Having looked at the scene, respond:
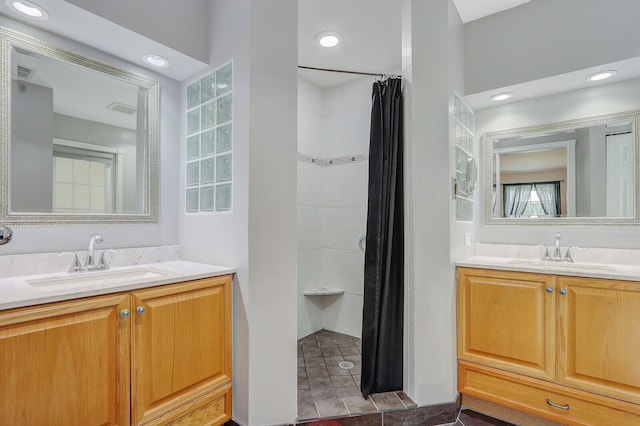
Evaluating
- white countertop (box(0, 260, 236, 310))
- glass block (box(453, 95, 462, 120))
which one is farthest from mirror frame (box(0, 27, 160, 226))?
glass block (box(453, 95, 462, 120))

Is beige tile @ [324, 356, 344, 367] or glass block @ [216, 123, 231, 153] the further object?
beige tile @ [324, 356, 344, 367]

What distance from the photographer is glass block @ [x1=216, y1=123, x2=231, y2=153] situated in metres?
1.75

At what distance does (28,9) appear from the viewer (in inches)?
56.2

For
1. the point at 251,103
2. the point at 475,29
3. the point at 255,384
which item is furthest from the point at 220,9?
the point at 255,384

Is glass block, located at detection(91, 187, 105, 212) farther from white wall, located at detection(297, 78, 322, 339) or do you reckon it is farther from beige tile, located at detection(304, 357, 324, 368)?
beige tile, located at detection(304, 357, 324, 368)

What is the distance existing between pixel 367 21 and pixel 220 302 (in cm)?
214

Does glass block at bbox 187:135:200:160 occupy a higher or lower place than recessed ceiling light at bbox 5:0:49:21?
lower

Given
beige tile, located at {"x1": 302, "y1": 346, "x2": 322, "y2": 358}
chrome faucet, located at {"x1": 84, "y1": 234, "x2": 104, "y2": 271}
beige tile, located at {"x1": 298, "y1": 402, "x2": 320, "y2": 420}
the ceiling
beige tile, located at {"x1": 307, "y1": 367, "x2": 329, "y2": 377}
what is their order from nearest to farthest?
1. chrome faucet, located at {"x1": 84, "y1": 234, "x2": 104, "y2": 271}
2. beige tile, located at {"x1": 298, "y1": 402, "x2": 320, "y2": 420}
3. the ceiling
4. beige tile, located at {"x1": 307, "y1": 367, "x2": 329, "y2": 377}
5. beige tile, located at {"x1": 302, "y1": 346, "x2": 322, "y2": 358}

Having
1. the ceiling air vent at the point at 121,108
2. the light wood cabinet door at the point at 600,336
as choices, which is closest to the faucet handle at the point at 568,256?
the light wood cabinet door at the point at 600,336

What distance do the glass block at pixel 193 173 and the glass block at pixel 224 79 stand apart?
48 centimetres

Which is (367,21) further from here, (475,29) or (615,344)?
(615,344)

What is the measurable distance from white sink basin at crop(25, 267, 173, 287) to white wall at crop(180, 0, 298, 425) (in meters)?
0.40

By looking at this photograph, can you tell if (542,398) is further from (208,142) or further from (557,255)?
(208,142)

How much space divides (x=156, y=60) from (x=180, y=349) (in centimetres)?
166
